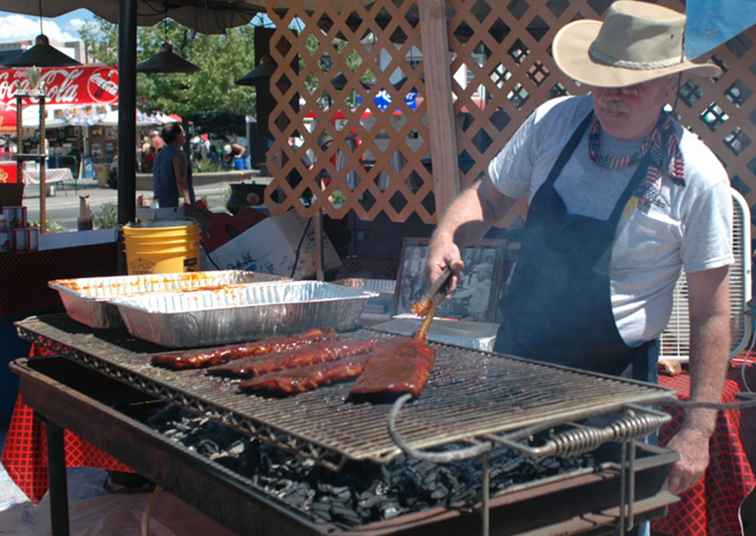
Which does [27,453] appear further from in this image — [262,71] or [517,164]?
[262,71]

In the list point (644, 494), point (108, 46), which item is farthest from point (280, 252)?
point (108, 46)

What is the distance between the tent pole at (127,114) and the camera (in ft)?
17.5

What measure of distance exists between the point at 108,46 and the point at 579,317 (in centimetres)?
3756

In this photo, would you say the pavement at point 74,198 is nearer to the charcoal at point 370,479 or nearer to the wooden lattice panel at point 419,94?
the wooden lattice panel at point 419,94

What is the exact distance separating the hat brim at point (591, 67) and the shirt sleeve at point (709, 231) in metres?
0.33

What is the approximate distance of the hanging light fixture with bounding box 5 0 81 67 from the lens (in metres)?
9.34

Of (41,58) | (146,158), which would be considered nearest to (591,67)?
(41,58)

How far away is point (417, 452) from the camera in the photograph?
1.55 m

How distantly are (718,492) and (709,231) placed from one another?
4.19 feet

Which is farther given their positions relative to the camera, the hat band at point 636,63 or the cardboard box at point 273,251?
the cardboard box at point 273,251

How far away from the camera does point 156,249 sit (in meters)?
4.23

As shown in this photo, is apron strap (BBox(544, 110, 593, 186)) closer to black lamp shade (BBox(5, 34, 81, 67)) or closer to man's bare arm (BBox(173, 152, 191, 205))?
man's bare arm (BBox(173, 152, 191, 205))

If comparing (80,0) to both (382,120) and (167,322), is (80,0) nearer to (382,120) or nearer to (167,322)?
(382,120)

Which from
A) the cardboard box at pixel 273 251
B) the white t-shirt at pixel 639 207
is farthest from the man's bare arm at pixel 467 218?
the cardboard box at pixel 273 251
